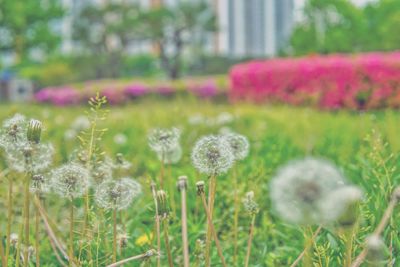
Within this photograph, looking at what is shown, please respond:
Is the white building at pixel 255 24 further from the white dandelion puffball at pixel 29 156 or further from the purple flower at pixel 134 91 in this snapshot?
the white dandelion puffball at pixel 29 156

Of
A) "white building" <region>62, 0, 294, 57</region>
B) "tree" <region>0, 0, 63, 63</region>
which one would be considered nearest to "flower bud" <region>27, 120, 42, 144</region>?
"tree" <region>0, 0, 63, 63</region>

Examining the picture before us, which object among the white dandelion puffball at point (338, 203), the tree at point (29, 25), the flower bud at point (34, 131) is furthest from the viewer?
the tree at point (29, 25)

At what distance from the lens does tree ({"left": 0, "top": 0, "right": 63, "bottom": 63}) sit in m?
27.2

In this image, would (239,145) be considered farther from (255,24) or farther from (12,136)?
(255,24)

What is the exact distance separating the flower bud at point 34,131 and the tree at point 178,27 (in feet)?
125

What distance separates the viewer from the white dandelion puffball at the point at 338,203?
2.54 feet

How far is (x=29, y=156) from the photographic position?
3.48 ft

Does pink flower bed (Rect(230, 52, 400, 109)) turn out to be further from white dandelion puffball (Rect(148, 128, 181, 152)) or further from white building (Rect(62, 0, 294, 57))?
white building (Rect(62, 0, 294, 57))

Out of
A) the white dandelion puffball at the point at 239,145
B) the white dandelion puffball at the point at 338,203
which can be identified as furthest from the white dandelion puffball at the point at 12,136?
the white dandelion puffball at the point at 338,203

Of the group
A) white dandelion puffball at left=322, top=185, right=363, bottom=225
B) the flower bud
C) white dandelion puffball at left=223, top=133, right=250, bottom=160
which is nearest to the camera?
white dandelion puffball at left=322, top=185, right=363, bottom=225

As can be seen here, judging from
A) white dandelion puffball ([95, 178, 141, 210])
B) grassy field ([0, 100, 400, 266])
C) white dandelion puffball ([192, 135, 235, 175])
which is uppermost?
white dandelion puffball ([192, 135, 235, 175])

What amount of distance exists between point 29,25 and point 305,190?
29.3 m

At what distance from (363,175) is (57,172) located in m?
1.40

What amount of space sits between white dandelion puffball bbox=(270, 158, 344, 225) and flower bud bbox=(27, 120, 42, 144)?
0.41m
